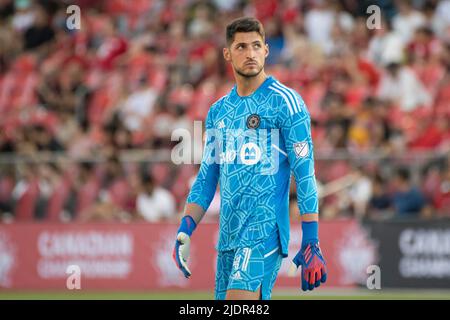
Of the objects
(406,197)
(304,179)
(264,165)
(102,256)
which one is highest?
(264,165)

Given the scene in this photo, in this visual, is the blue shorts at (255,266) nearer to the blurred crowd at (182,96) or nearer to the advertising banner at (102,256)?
the blurred crowd at (182,96)

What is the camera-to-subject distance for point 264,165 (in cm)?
797

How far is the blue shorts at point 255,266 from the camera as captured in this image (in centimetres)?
777

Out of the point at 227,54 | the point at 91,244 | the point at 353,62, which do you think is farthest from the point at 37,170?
the point at 227,54

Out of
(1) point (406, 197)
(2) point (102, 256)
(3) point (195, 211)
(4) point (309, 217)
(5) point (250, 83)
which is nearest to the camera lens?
(4) point (309, 217)

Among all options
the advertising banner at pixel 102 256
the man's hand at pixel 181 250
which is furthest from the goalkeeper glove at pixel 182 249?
the advertising banner at pixel 102 256

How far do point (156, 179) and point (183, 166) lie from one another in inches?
25.0

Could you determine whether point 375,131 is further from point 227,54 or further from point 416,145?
point 227,54

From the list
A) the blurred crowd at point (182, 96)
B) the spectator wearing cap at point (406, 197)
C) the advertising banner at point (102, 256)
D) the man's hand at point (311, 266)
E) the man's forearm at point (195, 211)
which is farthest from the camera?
the advertising banner at point (102, 256)

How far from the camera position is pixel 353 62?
67.2 feet

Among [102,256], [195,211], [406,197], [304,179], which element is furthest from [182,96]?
[304,179]

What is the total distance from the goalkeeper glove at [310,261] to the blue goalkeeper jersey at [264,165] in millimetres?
159

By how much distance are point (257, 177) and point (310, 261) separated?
736mm

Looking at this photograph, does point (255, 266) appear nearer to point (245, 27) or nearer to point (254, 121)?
point (254, 121)
